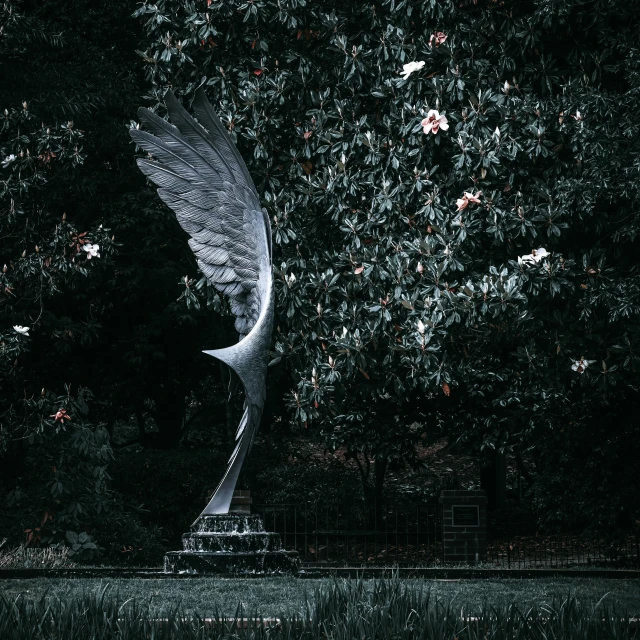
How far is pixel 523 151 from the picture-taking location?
1023 centimetres

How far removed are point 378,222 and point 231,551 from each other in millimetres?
3600

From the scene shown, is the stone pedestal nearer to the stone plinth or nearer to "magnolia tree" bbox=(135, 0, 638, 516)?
"magnolia tree" bbox=(135, 0, 638, 516)

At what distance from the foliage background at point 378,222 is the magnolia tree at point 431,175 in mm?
28

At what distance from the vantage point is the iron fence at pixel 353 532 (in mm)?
14094

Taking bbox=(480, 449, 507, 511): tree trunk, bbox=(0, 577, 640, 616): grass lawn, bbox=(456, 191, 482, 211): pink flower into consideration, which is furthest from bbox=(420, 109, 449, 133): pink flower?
bbox=(480, 449, 507, 511): tree trunk

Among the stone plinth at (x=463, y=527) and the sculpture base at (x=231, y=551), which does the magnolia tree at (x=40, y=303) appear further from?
the stone plinth at (x=463, y=527)

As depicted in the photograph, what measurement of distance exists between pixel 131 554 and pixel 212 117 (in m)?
6.29

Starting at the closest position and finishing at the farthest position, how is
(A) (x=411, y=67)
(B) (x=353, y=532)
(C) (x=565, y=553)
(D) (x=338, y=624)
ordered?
(D) (x=338, y=624) < (A) (x=411, y=67) < (B) (x=353, y=532) < (C) (x=565, y=553)

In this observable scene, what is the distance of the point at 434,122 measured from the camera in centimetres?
998

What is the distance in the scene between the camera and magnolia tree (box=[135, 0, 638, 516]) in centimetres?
988

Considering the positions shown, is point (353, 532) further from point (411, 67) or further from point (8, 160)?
point (411, 67)

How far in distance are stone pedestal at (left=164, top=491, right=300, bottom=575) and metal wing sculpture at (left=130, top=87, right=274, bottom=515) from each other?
0.53m

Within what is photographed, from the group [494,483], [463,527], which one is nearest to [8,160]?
[463,527]

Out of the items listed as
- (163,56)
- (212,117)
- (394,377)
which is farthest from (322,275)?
(163,56)
